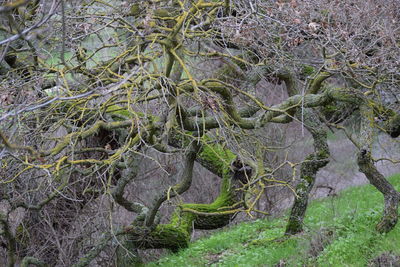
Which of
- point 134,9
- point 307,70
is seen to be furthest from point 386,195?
point 134,9

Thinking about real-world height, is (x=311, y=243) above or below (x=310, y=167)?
below

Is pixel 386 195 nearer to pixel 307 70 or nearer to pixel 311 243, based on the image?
pixel 311 243

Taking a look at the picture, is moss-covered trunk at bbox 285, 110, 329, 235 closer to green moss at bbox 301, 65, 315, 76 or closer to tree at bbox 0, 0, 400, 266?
tree at bbox 0, 0, 400, 266

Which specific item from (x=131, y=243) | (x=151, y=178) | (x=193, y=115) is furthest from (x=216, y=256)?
(x=151, y=178)

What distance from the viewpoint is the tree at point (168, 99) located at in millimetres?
7363

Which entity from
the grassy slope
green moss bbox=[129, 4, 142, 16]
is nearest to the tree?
green moss bbox=[129, 4, 142, 16]

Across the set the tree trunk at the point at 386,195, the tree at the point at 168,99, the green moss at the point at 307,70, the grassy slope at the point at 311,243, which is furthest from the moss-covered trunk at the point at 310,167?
the green moss at the point at 307,70

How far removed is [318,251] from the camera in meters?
8.85

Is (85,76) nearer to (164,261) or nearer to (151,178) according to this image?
(164,261)

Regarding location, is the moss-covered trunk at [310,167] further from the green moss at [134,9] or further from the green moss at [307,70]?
the green moss at [134,9]

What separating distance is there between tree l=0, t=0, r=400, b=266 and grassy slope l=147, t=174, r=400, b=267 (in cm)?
32

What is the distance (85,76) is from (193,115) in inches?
64.2

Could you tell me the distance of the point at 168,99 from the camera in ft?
25.4

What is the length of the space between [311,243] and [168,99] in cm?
316
